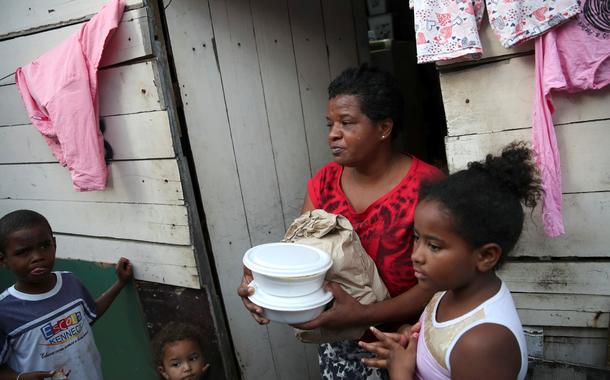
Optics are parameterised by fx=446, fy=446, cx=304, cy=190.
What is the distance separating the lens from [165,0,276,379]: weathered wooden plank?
2209mm

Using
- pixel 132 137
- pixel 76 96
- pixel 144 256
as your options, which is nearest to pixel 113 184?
pixel 132 137

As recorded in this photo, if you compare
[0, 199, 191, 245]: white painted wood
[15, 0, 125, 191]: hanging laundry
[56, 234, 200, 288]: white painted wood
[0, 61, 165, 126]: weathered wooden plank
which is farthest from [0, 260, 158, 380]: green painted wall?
[0, 61, 165, 126]: weathered wooden plank

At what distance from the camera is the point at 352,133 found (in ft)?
5.73

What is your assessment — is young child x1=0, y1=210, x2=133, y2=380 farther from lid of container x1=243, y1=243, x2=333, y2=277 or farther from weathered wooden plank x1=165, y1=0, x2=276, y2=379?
lid of container x1=243, y1=243, x2=333, y2=277

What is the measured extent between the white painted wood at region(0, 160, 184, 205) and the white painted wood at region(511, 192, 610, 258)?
1.62 metres

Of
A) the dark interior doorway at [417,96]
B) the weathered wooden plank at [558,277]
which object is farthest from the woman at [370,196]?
the dark interior doorway at [417,96]

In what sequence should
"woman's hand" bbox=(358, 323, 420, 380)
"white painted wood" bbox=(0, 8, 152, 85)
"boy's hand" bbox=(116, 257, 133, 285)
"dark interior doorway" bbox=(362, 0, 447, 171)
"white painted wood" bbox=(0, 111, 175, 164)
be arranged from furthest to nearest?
1. "dark interior doorway" bbox=(362, 0, 447, 171)
2. "boy's hand" bbox=(116, 257, 133, 285)
3. "white painted wood" bbox=(0, 111, 175, 164)
4. "white painted wood" bbox=(0, 8, 152, 85)
5. "woman's hand" bbox=(358, 323, 420, 380)

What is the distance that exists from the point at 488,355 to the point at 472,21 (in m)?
1.04

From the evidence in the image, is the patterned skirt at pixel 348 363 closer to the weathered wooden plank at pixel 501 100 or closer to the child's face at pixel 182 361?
Answer: the child's face at pixel 182 361

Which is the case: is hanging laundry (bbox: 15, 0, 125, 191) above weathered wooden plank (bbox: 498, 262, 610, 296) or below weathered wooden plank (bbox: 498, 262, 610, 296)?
above

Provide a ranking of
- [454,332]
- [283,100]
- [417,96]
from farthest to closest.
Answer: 1. [417,96]
2. [283,100]
3. [454,332]

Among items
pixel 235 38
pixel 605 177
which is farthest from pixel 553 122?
pixel 235 38

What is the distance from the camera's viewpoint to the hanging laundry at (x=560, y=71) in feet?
4.54

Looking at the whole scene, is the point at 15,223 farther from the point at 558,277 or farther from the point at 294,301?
the point at 558,277
